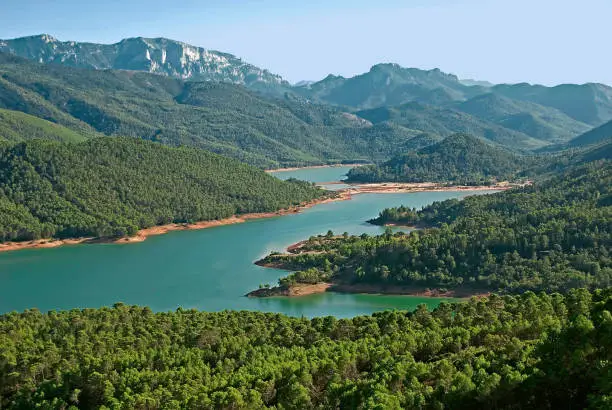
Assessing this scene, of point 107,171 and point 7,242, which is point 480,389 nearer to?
point 7,242

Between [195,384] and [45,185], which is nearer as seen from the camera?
[195,384]

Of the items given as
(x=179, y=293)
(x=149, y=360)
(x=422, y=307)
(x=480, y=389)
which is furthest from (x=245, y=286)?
(x=480, y=389)

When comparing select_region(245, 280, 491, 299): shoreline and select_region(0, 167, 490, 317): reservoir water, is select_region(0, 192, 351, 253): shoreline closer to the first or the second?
select_region(0, 167, 490, 317): reservoir water

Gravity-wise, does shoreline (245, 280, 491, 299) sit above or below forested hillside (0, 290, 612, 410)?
below

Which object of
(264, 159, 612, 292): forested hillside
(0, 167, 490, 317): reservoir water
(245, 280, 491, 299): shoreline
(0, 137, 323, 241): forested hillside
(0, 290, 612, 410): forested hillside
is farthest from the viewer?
(0, 137, 323, 241): forested hillside

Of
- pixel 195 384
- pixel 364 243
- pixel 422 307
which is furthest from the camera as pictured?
pixel 364 243

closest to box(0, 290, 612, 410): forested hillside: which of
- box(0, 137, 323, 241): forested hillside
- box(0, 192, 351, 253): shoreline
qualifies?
box(0, 192, 351, 253): shoreline
